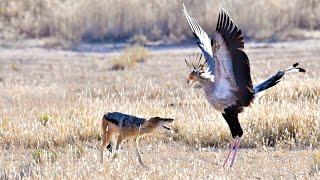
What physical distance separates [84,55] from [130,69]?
415cm

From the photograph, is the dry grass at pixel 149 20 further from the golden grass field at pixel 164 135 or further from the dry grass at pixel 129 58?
the golden grass field at pixel 164 135

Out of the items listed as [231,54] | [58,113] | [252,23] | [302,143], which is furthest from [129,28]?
[231,54]

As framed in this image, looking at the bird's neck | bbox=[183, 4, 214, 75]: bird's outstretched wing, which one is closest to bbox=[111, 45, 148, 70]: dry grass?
bbox=[183, 4, 214, 75]: bird's outstretched wing

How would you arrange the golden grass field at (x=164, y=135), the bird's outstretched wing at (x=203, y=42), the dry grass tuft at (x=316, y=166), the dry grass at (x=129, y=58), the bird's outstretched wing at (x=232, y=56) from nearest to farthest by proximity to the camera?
the bird's outstretched wing at (x=232, y=56) → the dry grass tuft at (x=316, y=166) → the golden grass field at (x=164, y=135) → the bird's outstretched wing at (x=203, y=42) → the dry grass at (x=129, y=58)

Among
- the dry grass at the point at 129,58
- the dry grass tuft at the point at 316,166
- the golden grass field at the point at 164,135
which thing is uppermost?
the dry grass tuft at the point at 316,166

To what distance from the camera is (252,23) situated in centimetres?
2605

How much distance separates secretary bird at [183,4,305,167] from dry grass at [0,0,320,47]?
53.9 ft

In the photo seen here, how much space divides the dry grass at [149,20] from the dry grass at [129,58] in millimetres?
4409

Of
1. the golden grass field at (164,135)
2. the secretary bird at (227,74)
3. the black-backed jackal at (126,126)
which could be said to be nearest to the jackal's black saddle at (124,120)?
the black-backed jackal at (126,126)

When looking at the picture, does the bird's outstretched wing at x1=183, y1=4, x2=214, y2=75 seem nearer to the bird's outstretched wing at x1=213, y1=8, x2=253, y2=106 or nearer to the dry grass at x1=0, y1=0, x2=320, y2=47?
the bird's outstretched wing at x1=213, y1=8, x2=253, y2=106

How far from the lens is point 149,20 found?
2738 centimetres

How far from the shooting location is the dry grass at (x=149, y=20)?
25828 millimetres

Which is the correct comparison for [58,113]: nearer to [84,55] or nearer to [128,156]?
[128,156]

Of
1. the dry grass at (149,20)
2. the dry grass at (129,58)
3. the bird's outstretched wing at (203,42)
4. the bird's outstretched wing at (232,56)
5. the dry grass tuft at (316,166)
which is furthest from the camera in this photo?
the dry grass at (149,20)
